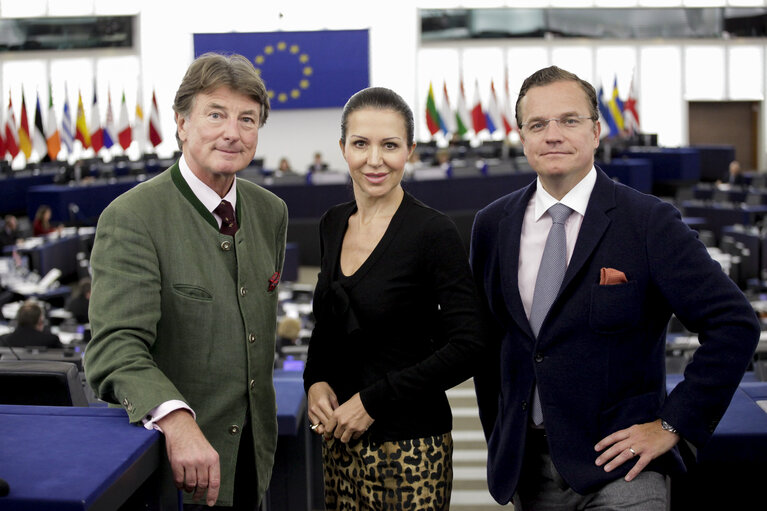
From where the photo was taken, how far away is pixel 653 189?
18812 millimetres

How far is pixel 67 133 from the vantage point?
Result: 63.3ft

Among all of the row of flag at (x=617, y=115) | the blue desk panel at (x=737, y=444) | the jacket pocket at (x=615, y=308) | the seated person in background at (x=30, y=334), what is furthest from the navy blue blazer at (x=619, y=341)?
the row of flag at (x=617, y=115)

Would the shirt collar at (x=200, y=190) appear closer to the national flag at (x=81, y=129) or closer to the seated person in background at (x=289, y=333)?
the seated person in background at (x=289, y=333)

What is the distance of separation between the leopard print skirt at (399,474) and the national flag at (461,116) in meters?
18.1

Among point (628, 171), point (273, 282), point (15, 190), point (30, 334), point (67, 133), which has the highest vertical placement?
point (67, 133)

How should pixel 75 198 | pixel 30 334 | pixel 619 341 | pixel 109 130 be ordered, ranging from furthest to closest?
pixel 109 130 → pixel 75 198 → pixel 30 334 → pixel 619 341

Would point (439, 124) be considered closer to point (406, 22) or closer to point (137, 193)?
point (406, 22)

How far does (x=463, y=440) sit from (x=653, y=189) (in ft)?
45.3

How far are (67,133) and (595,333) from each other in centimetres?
1900

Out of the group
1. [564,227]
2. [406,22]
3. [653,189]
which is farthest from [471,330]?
[406,22]

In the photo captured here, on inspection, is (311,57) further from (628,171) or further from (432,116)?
(628,171)

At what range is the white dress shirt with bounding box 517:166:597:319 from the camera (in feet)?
6.23

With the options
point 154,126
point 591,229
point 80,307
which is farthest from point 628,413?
point 154,126

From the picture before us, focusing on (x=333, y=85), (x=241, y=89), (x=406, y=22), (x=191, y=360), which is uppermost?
(x=406, y=22)
